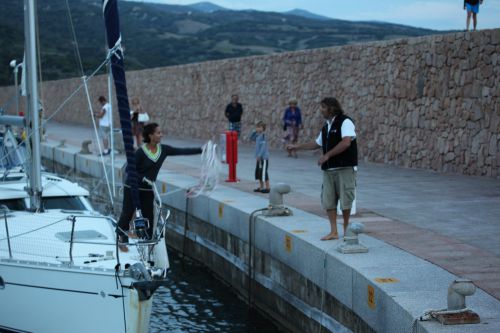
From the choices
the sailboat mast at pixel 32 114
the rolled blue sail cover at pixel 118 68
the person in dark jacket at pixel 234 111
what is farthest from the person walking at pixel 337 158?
the person in dark jacket at pixel 234 111

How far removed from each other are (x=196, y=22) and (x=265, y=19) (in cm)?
910

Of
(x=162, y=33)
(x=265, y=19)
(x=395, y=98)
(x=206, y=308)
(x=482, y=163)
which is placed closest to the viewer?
(x=206, y=308)

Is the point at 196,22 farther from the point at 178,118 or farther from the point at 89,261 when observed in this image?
the point at 89,261

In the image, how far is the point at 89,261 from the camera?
9492 mm

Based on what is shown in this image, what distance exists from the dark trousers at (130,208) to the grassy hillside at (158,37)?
49.3 metres

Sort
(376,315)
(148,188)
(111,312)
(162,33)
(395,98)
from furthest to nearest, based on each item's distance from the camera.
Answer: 1. (162,33)
2. (395,98)
3. (148,188)
4. (111,312)
5. (376,315)

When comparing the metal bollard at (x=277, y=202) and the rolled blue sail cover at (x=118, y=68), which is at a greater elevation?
the rolled blue sail cover at (x=118, y=68)

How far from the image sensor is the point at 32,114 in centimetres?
1191

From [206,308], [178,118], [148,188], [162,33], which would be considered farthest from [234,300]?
[162,33]

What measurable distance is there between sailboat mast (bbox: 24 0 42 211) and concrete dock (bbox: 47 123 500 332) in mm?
3481

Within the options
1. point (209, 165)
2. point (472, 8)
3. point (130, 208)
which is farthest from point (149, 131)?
point (472, 8)

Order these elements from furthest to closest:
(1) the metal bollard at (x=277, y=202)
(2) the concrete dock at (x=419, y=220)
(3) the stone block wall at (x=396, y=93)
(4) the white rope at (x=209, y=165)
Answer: (3) the stone block wall at (x=396, y=93) < (1) the metal bollard at (x=277, y=202) < (4) the white rope at (x=209, y=165) < (2) the concrete dock at (x=419, y=220)

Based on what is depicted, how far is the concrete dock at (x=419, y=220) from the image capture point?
8461 millimetres

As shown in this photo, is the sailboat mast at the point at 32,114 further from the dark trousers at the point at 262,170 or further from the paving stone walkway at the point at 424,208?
the dark trousers at the point at 262,170
